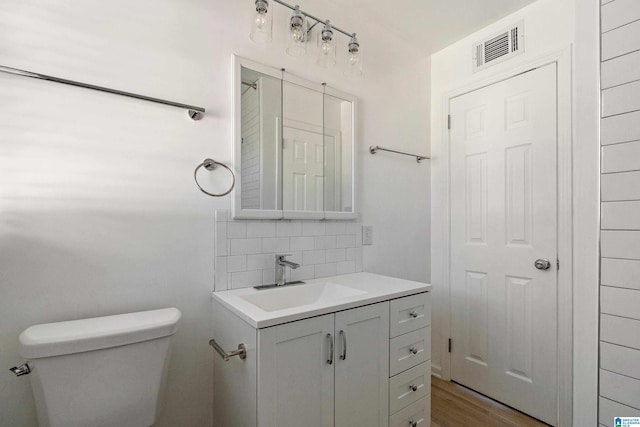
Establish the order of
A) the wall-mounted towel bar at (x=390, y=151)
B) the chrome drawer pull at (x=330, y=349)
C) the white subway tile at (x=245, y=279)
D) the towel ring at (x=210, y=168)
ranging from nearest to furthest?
the chrome drawer pull at (x=330, y=349) < the towel ring at (x=210, y=168) < the white subway tile at (x=245, y=279) < the wall-mounted towel bar at (x=390, y=151)

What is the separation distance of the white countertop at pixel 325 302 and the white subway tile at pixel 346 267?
3cm

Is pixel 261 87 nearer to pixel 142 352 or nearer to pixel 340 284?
pixel 340 284

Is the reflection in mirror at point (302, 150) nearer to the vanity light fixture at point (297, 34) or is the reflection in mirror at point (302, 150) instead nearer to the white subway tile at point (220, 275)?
the vanity light fixture at point (297, 34)

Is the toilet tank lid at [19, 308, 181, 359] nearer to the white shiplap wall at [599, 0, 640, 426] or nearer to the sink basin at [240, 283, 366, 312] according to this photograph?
the sink basin at [240, 283, 366, 312]

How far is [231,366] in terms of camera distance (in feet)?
4.00

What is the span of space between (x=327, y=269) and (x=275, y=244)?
1.25ft

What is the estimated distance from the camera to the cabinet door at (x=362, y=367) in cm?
123

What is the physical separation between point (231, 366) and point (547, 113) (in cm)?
218

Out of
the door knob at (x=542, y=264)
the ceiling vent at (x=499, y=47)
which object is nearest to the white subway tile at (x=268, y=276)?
the door knob at (x=542, y=264)

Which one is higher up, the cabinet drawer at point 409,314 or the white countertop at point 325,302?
the white countertop at point 325,302

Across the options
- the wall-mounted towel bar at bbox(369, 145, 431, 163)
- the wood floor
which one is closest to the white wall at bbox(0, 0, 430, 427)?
the wall-mounted towel bar at bbox(369, 145, 431, 163)

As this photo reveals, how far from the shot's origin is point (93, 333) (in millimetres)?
954

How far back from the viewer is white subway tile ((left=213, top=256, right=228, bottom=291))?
4.64ft

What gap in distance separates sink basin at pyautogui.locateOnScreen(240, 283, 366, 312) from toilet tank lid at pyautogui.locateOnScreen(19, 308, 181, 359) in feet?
1.22
